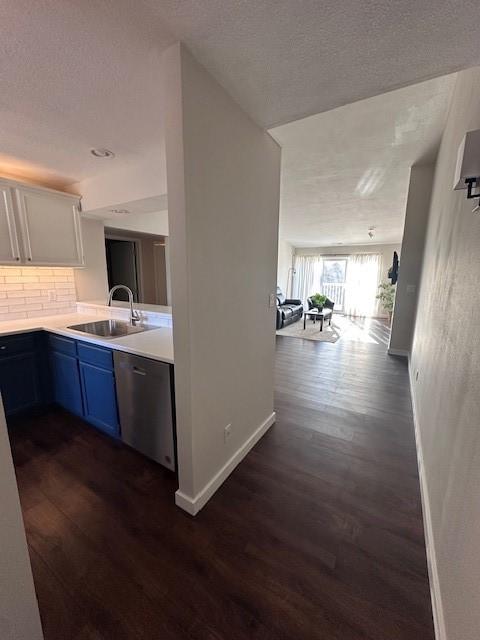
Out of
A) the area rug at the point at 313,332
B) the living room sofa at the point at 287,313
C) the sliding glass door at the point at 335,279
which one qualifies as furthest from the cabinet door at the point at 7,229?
the sliding glass door at the point at 335,279

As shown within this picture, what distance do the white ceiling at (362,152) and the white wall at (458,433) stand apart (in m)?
0.45

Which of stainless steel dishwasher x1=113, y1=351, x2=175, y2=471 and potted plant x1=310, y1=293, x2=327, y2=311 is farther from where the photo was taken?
potted plant x1=310, y1=293, x2=327, y2=311

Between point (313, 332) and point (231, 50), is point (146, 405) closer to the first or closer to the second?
point (231, 50)

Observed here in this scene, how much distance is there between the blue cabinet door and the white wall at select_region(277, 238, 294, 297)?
7.01 meters

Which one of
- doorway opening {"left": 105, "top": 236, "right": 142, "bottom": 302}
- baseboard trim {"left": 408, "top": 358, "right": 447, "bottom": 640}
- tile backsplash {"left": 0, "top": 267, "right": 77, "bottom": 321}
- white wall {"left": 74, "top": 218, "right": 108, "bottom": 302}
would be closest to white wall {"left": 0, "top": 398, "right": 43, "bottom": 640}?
baseboard trim {"left": 408, "top": 358, "right": 447, "bottom": 640}

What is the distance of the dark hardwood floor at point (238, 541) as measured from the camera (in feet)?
3.52

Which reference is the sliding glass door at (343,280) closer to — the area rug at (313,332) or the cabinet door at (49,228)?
the area rug at (313,332)

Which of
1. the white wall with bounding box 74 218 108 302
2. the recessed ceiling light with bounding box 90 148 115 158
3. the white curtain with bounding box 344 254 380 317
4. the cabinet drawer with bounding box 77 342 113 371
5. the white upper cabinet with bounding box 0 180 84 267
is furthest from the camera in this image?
the white curtain with bounding box 344 254 380 317

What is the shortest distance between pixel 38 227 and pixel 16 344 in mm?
1153

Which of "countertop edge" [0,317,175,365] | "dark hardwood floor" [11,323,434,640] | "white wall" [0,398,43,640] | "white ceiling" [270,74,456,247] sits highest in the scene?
"white ceiling" [270,74,456,247]

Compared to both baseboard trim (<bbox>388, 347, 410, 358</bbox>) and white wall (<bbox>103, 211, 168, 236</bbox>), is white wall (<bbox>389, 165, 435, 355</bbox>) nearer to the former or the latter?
baseboard trim (<bbox>388, 347, 410, 358</bbox>)

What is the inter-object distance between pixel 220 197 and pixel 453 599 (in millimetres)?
1975

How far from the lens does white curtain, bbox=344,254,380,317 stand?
8492mm

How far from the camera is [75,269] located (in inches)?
120
